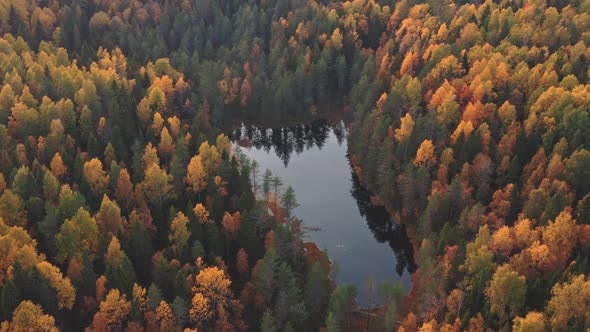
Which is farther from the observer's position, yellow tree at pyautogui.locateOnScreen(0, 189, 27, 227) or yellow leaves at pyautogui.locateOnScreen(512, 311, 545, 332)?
yellow tree at pyautogui.locateOnScreen(0, 189, 27, 227)

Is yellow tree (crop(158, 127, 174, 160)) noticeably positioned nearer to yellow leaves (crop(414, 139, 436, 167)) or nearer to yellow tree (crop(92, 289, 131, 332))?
yellow tree (crop(92, 289, 131, 332))

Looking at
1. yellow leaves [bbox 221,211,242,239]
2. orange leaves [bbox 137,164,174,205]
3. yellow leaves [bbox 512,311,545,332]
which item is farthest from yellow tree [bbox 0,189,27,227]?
yellow leaves [bbox 512,311,545,332]

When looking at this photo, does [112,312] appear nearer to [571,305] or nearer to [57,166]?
[57,166]

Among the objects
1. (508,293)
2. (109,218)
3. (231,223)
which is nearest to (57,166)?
(109,218)

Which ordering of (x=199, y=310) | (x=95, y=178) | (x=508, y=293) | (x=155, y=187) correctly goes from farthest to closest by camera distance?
(x=95, y=178)
(x=155, y=187)
(x=199, y=310)
(x=508, y=293)

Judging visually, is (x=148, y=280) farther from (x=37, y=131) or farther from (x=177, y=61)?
(x=177, y=61)

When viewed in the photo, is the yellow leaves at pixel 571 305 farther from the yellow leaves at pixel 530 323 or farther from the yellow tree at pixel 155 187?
the yellow tree at pixel 155 187
